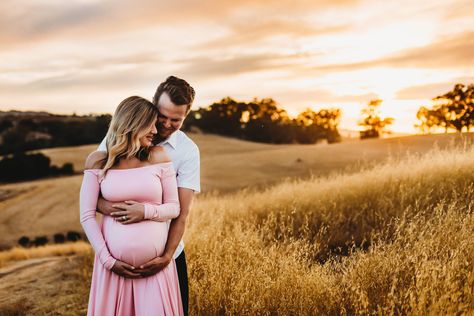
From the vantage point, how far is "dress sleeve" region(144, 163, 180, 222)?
11.0 ft

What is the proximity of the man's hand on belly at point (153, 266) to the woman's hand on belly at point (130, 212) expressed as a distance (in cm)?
31

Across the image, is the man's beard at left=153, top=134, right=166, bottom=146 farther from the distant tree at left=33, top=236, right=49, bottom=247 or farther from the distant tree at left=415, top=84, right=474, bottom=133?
the distant tree at left=415, top=84, right=474, bottom=133

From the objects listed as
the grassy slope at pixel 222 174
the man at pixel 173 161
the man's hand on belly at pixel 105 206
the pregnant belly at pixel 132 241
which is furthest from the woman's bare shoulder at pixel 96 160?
the grassy slope at pixel 222 174

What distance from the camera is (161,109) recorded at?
3521 mm

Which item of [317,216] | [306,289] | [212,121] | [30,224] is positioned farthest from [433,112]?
[306,289]

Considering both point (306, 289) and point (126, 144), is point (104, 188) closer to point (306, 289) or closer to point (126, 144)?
point (126, 144)

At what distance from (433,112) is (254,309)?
233 ft

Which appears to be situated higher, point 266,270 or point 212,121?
point 212,121

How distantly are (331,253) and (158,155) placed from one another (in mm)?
4540

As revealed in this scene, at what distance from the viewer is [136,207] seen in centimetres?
330

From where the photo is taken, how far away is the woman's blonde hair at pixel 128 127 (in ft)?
10.7

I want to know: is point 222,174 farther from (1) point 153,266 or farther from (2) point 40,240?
(1) point 153,266

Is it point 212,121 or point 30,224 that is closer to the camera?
point 30,224

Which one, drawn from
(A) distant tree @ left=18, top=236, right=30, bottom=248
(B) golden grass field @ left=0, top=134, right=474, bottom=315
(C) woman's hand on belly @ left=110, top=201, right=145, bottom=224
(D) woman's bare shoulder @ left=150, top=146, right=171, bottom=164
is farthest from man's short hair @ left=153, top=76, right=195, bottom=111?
(A) distant tree @ left=18, top=236, right=30, bottom=248
